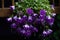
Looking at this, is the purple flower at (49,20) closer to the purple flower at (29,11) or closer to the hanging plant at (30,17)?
the hanging plant at (30,17)

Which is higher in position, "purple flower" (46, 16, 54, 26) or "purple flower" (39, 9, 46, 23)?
"purple flower" (39, 9, 46, 23)

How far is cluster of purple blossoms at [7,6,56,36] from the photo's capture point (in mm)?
4008

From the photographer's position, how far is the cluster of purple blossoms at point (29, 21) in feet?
13.1

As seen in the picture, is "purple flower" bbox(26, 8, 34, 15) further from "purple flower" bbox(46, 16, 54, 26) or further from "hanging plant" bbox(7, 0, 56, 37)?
"purple flower" bbox(46, 16, 54, 26)

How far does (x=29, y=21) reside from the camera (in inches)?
159

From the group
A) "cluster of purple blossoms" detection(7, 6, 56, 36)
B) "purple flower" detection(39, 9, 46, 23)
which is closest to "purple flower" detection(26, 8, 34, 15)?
"cluster of purple blossoms" detection(7, 6, 56, 36)

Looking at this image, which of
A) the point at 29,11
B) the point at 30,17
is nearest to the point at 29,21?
the point at 30,17

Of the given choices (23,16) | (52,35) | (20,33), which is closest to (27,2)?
(23,16)

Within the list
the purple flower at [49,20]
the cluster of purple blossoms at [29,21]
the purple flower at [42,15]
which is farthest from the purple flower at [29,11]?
the purple flower at [49,20]

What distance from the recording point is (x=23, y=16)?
13.3ft

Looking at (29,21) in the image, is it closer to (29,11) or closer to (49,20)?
(29,11)

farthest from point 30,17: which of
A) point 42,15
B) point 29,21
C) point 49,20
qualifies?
point 49,20

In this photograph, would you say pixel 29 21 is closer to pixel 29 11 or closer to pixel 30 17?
pixel 30 17

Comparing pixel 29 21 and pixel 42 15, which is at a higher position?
pixel 42 15
